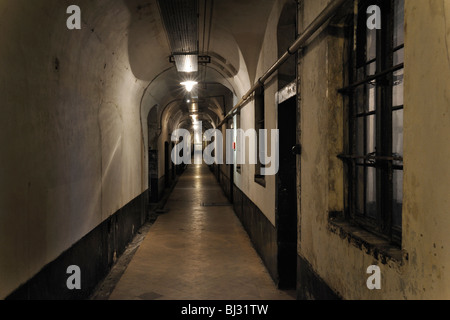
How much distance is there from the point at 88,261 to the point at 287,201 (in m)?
2.99

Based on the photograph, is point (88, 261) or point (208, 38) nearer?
point (88, 261)

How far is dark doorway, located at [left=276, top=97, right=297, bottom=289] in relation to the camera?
4.97 metres

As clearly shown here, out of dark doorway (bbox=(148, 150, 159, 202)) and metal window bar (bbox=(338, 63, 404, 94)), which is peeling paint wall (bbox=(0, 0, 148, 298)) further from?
dark doorway (bbox=(148, 150, 159, 202))

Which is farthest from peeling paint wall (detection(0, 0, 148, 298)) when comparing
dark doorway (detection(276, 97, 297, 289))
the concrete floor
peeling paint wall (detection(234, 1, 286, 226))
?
dark doorway (detection(276, 97, 297, 289))

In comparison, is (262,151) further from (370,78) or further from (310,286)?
(370,78)

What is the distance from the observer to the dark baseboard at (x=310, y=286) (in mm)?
3029

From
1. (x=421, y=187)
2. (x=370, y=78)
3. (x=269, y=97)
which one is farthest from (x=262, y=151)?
(x=421, y=187)

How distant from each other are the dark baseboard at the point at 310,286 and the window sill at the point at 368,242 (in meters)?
0.56

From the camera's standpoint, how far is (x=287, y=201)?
497 centimetres

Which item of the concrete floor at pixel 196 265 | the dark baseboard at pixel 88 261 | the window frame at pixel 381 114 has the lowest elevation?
the concrete floor at pixel 196 265

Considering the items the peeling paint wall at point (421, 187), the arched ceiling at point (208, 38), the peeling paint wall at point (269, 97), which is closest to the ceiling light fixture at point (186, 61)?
the arched ceiling at point (208, 38)

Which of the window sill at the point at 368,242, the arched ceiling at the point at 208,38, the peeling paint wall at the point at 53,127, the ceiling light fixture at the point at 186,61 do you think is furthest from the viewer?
the ceiling light fixture at the point at 186,61

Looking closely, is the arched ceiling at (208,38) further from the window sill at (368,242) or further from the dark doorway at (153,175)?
the window sill at (368,242)

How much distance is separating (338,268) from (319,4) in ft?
7.97
